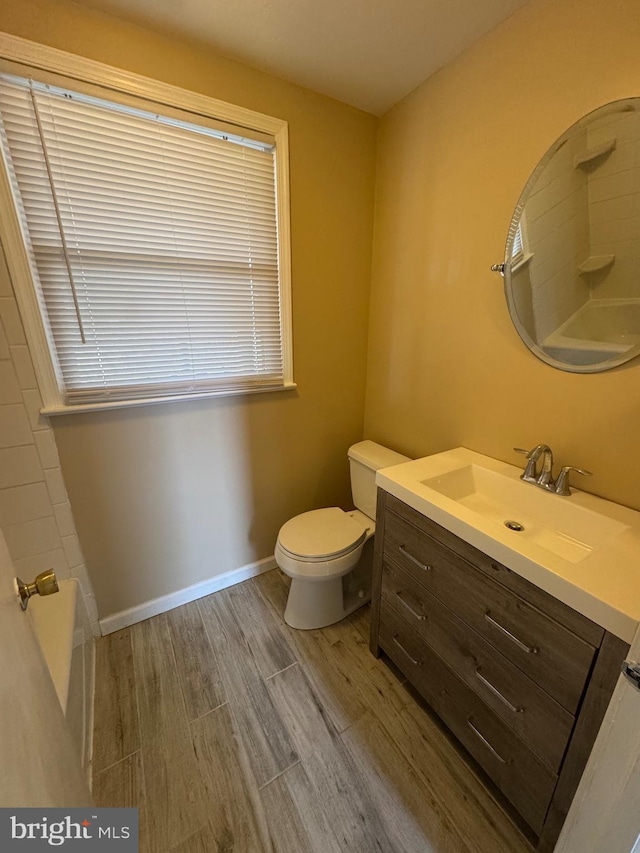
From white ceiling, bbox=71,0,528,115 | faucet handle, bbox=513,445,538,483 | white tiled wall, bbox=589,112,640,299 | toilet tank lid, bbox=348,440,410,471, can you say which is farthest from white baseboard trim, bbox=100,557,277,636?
white ceiling, bbox=71,0,528,115

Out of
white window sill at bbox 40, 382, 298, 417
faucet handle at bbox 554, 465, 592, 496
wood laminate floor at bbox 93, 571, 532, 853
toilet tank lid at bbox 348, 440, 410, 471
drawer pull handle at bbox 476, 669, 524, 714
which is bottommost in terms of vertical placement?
wood laminate floor at bbox 93, 571, 532, 853

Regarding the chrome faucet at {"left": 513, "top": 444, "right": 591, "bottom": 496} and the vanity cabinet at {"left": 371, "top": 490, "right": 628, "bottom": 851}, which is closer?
the vanity cabinet at {"left": 371, "top": 490, "right": 628, "bottom": 851}

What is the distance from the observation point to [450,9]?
1.11 m

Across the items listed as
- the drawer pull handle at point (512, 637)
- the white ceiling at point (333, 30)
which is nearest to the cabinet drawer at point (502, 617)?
the drawer pull handle at point (512, 637)

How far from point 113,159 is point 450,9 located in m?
1.24

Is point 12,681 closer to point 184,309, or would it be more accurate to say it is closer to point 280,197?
point 184,309

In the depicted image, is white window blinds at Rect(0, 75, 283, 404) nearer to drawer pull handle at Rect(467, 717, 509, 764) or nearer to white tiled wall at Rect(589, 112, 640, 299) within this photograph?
white tiled wall at Rect(589, 112, 640, 299)

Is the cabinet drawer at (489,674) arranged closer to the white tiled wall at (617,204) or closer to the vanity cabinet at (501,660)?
the vanity cabinet at (501,660)

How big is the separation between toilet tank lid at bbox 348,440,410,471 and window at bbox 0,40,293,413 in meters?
0.62

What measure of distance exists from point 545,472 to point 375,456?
78 centimetres

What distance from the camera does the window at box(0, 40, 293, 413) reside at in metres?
1.16

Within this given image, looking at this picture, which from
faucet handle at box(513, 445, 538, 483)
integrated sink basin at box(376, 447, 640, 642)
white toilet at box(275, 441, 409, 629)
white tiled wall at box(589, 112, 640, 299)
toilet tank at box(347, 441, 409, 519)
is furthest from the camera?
toilet tank at box(347, 441, 409, 519)

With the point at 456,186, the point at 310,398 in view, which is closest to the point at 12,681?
the point at 310,398

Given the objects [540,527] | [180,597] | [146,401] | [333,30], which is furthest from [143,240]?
[540,527]
